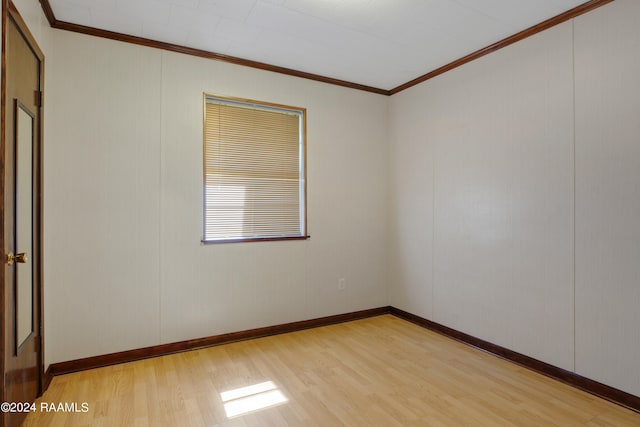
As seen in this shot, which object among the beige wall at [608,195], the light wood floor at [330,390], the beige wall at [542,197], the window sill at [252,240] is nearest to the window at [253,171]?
the window sill at [252,240]

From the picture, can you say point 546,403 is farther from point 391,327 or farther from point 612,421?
point 391,327

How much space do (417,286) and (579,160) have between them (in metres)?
2.00

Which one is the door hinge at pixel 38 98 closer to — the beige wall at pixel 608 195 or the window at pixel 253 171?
the window at pixel 253 171

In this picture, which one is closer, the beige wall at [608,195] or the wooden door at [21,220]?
the wooden door at [21,220]

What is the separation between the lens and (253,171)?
3.50 m

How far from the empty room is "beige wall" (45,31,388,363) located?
2 centimetres

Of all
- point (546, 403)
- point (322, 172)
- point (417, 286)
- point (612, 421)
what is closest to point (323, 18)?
point (322, 172)

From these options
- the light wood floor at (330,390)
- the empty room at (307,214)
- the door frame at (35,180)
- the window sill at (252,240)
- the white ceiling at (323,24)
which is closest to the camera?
the door frame at (35,180)

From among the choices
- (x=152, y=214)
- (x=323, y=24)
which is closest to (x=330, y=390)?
(x=152, y=214)

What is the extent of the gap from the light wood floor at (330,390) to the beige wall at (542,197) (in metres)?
0.40

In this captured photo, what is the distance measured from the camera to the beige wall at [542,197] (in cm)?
229

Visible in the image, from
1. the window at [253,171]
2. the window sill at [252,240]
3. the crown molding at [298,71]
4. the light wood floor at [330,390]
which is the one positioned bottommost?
the light wood floor at [330,390]

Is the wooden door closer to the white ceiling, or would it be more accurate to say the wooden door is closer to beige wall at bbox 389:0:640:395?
the white ceiling

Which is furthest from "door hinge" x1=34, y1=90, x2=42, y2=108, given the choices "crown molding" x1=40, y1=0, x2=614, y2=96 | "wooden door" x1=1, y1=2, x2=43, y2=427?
"crown molding" x1=40, y1=0, x2=614, y2=96
